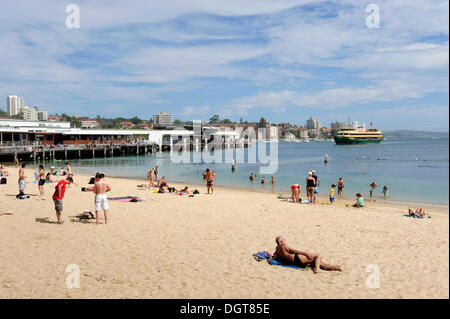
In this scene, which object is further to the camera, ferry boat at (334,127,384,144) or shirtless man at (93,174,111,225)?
ferry boat at (334,127,384,144)

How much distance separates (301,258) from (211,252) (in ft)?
6.40

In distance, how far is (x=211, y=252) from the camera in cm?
746

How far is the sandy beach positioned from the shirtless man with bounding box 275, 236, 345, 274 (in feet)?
0.56

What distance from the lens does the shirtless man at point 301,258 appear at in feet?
20.9

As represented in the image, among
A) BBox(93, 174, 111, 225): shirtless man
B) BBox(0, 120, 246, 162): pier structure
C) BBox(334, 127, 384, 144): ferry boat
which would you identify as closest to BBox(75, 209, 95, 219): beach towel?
BBox(93, 174, 111, 225): shirtless man

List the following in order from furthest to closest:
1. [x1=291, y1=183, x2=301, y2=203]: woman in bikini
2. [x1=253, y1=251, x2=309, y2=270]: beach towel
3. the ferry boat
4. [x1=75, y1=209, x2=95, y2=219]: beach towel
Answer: the ferry boat → [x1=291, y1=183, x2=301, y2=203]: woman in bikini → [x1=75, y1=209, x2=95, y2=219]: beach towel → [x1=253, y1=251, x2=309, y2=270]: beach towel

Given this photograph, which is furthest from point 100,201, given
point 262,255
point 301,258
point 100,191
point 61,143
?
point 61,143

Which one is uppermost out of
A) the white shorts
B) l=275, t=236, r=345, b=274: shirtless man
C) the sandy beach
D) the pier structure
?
the pier structure

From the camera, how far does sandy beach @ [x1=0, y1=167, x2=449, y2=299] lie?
5.52m

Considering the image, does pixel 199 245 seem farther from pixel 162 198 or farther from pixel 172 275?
pixel 162 198

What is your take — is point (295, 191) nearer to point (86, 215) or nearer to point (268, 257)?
point (268, 257)

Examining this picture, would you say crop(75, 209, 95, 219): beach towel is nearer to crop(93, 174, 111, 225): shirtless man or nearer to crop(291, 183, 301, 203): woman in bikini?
crop(93, 174, 111, 225): shirtless man
